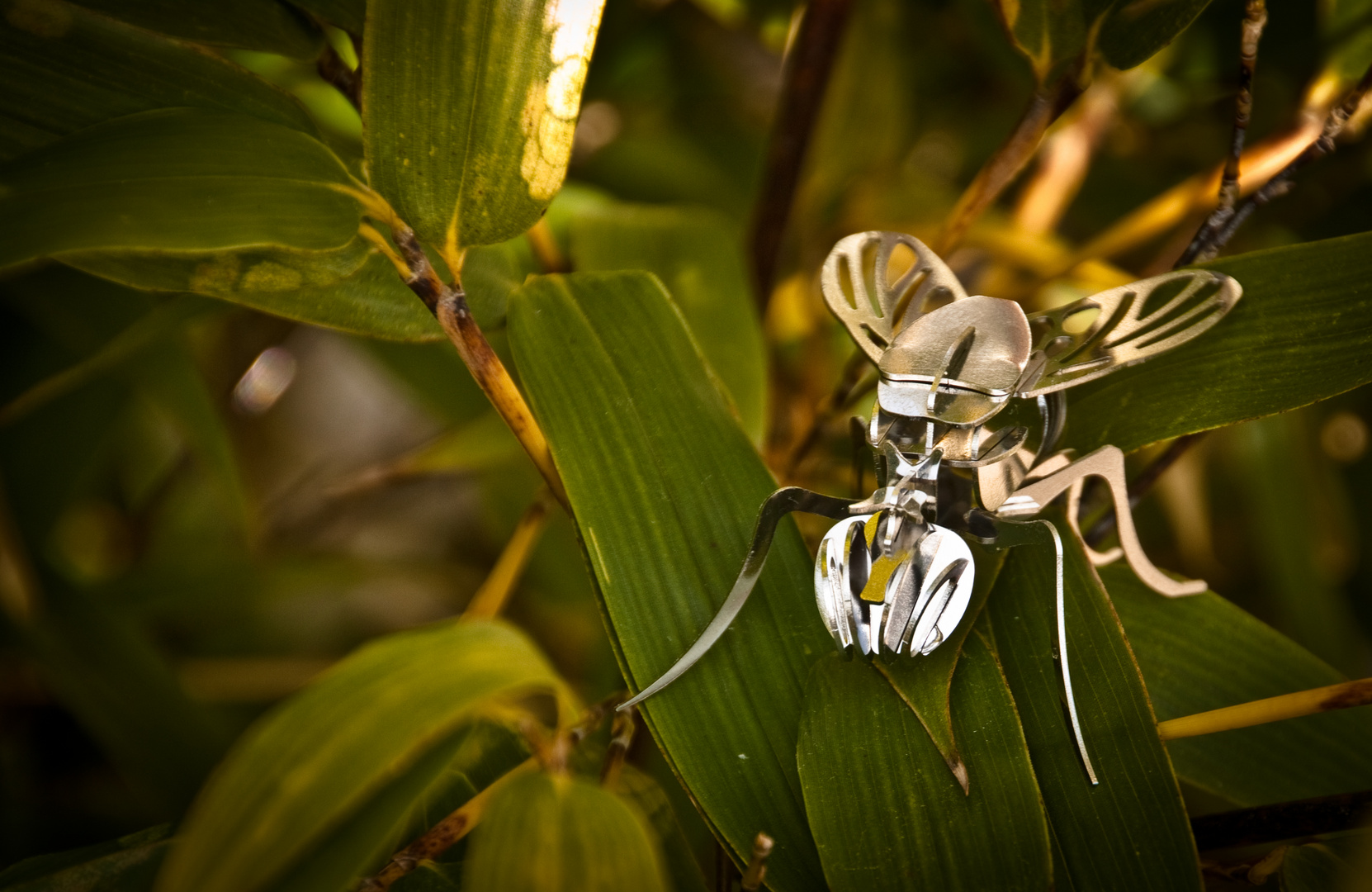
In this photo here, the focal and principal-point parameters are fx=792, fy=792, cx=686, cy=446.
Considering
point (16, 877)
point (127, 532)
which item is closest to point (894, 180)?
point (16, 877)

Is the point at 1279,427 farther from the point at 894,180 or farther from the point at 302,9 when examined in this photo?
the point at 302,9

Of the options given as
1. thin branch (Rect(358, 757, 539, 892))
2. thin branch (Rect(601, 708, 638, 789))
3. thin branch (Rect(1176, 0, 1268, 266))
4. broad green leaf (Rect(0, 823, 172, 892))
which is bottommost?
broad green leaf (Rect(0, 823, 172, 892))

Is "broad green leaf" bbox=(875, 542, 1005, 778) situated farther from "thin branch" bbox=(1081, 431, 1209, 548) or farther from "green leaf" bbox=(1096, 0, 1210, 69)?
"green leaf" bbox=(1096, 0, 1210, 69)

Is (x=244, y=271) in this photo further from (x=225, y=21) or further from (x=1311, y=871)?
(x=1311, y=871)

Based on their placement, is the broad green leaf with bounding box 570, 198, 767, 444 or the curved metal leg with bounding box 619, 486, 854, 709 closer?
the curved metal leg with bounding box 619, 486, 854, 709

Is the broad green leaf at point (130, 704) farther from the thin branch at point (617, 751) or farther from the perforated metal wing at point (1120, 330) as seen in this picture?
the perforated metal wing at point (1120, 330)

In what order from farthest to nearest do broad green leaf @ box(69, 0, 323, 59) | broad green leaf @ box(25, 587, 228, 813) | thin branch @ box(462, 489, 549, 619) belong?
broad green leaf @ box(25, 587, 228, 813) → thin branch @ box(462, 489, 549, 619) → broad green leaf @ box(69, 0, 323, 59)

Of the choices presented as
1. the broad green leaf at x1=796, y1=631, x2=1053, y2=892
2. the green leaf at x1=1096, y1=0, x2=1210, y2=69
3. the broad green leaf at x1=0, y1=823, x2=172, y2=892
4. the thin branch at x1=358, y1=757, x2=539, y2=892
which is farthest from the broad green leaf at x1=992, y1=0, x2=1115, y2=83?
the broad green leaf at x1=0, y1=823, x2=172, y2=892
